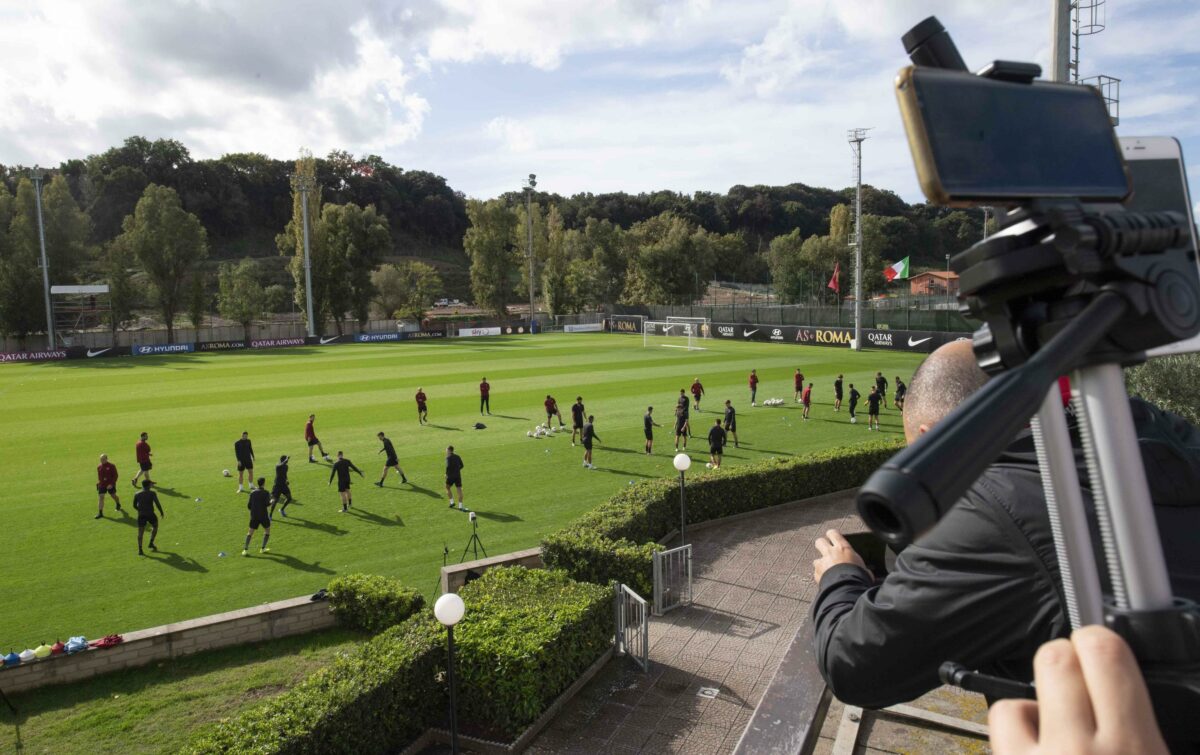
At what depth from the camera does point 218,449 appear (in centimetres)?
2345

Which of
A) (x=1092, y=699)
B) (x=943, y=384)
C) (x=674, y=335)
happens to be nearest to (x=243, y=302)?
(x=674, y=335)

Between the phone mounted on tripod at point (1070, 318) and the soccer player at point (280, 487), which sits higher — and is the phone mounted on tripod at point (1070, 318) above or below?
Result: above

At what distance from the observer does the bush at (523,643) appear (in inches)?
359

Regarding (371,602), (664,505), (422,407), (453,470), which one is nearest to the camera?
(371,602)

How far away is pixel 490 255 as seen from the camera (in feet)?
273

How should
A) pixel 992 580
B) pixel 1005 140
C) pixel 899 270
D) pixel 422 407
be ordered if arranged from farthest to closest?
1. pixel 899 270
2. pixel 422 407
3. pixel 992 580
4. pixel 1005 140

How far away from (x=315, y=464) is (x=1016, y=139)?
22.2 meters

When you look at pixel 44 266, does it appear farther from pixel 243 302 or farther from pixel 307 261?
pixel 307 261

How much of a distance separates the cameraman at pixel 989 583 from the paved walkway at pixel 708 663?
5.83 m

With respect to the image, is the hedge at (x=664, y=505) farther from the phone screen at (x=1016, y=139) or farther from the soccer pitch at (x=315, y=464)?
the phone screen at (x=1016, y=139)

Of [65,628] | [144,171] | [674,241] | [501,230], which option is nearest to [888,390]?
[65,628]

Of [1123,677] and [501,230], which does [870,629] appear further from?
[501,230]

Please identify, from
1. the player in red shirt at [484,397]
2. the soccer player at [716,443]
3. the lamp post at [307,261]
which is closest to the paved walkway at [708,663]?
the soccer player at [716,443]

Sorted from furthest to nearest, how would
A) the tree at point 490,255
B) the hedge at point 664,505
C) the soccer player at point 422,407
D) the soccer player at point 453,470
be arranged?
the tree at point 490,255 → the soccer player at point 422,407 → the soccer player at point 453,470 → the hedge at point 664,505
